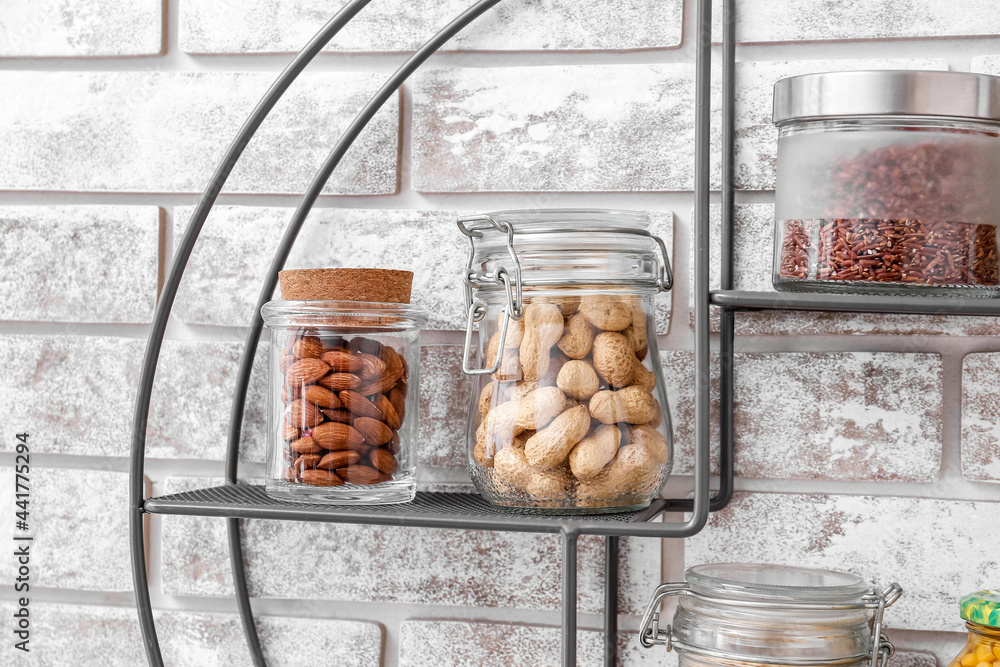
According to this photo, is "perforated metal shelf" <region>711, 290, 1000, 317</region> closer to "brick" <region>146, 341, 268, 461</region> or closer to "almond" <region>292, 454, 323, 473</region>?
"almond" <region>292, 454, 323, 473</region>

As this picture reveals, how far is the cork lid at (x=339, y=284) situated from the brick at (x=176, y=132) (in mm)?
124

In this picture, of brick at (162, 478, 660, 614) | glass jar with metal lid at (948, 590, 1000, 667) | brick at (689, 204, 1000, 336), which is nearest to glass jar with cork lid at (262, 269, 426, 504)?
brick at (162, 478, 660, 614)

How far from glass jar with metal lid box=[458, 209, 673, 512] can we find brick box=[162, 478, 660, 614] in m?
0.10

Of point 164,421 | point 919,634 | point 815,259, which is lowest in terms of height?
point 919,634

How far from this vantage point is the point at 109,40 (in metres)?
0.68

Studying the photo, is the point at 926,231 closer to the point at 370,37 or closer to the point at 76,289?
the point at 370,37

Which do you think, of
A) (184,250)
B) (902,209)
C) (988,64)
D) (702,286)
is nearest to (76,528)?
(184,250)

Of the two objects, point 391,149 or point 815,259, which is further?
point 391,149

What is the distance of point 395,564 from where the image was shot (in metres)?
0.65

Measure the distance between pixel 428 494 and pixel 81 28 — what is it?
0.43 m

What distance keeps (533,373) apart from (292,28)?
0.33 metres

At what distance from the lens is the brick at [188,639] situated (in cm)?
65

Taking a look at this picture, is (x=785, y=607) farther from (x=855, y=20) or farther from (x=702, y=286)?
(x=855, y=20)

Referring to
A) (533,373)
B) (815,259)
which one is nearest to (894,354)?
(815,259)
